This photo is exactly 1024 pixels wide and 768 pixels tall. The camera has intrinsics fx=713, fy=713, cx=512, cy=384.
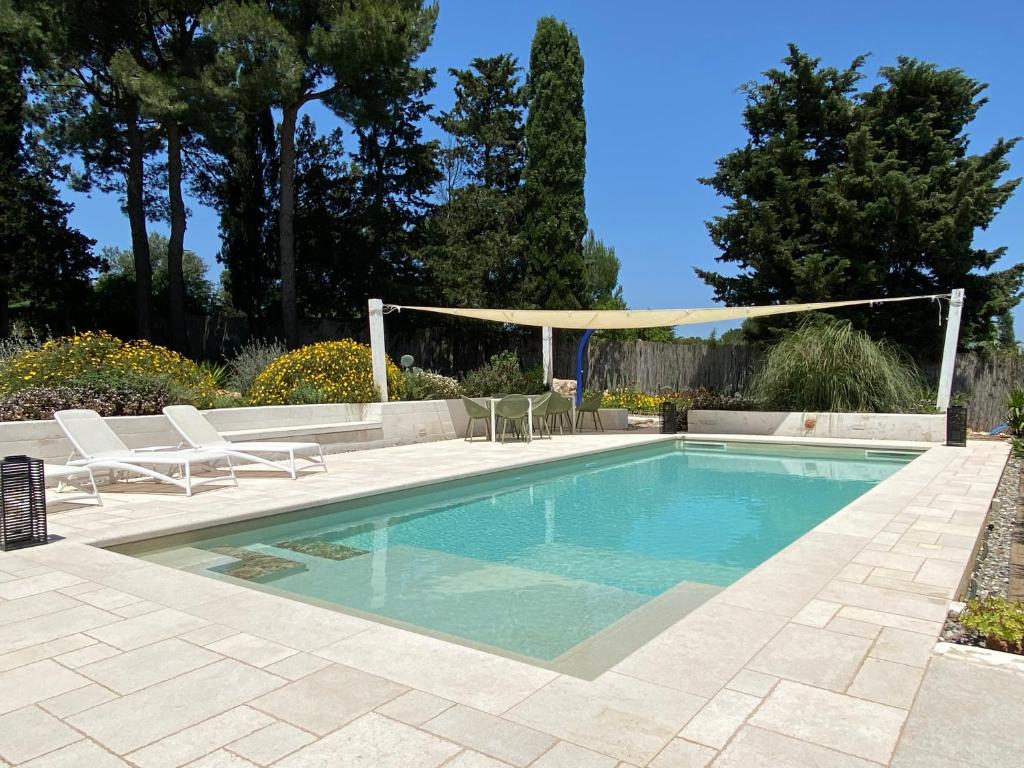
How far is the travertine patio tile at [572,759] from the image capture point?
1.97m

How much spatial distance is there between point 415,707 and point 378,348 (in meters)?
9.10

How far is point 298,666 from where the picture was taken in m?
2.69

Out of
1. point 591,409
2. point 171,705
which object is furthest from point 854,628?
point 591,409

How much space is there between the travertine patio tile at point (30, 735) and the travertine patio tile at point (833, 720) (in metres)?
2.12

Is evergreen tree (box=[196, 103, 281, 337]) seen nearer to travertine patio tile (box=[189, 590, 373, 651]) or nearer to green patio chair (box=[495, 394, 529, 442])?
green patio chair (box=[495, 394, 529, 442])

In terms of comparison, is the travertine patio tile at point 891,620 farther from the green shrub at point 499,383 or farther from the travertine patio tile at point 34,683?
the green shrub at point 499,383

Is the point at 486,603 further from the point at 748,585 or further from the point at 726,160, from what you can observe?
the point at 726,160

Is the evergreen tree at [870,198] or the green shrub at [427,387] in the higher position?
the evergreen tree at [870,198]

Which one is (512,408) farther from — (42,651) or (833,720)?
(833,720)

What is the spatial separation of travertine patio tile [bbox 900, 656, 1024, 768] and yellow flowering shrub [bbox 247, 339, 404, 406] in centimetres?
912

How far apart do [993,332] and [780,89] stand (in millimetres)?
7318

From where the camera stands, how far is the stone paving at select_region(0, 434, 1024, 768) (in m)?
2.06

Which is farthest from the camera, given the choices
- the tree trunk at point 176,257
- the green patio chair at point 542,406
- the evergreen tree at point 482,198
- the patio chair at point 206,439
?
the evergreen tree at point 482,198

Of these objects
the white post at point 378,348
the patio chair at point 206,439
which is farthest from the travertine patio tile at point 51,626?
the white post at point 378,348
